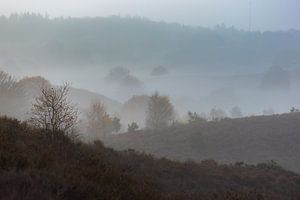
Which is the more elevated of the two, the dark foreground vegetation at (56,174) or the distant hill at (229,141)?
the distant hill at (229,141)

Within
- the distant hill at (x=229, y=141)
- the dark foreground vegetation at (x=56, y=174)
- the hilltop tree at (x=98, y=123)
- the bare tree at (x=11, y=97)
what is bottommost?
the dark foreground vegetation at (x=56, y=174)

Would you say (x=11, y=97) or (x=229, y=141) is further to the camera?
(x=11, y=97)

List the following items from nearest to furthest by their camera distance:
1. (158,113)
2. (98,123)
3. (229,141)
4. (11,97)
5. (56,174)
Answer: (56,174), (229,141), (11,97), (98,123), (158,113)

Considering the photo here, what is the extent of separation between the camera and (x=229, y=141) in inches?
2234

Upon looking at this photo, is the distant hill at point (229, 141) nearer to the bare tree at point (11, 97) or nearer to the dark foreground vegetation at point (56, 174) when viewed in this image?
the bare tree at point (11, 97)

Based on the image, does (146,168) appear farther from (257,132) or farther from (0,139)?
(257,132)

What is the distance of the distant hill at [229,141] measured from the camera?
51719 mm

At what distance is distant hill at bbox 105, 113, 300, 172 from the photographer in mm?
51719

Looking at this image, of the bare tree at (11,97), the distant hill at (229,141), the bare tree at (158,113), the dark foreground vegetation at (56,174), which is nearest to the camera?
the dark foreground vegetation at (56,174)

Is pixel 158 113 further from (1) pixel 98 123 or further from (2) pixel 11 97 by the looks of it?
(2) pixel 11 97

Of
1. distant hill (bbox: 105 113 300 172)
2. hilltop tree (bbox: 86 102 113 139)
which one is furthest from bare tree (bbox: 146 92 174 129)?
distant hill (bbox: 105 113 300 172)

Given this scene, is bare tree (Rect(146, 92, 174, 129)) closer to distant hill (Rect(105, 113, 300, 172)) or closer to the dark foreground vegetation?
distant hill (Rect(105, 113, 300, 172))

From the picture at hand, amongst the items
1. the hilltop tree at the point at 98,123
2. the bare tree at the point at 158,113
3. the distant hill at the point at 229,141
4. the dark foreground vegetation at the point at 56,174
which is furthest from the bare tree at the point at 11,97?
the dark foreground vegetation at the point at 56,174

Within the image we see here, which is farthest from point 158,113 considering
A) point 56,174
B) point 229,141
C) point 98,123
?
point 56,174
